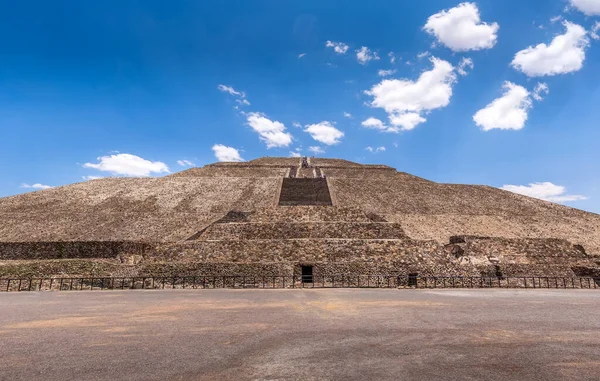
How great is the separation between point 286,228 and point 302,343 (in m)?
17.2

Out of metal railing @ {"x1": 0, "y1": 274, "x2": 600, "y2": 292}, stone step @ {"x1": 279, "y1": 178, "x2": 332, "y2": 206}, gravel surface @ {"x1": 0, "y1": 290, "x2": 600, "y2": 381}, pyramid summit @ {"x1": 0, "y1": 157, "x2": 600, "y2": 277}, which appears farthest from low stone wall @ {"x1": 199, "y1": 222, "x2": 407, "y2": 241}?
gravel surface @ {"x1": 0, "y1": 290, "x2": 600, "y2": 381}

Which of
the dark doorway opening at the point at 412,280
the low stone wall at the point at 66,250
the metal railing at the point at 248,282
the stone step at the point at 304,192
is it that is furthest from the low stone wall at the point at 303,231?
the stone step at the point at 304,192

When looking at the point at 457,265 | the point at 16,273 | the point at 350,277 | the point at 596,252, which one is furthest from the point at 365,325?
the point at 596,252

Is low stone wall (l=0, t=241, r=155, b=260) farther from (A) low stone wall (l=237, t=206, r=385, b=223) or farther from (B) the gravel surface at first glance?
(B) the gravel surface

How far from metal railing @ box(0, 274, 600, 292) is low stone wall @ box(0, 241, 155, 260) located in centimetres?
617

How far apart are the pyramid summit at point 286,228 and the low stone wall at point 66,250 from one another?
70 mm

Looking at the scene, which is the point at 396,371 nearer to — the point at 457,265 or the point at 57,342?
the point at 57,342

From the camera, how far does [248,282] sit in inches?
682

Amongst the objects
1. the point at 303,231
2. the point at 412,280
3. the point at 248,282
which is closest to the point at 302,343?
the point at 248,282

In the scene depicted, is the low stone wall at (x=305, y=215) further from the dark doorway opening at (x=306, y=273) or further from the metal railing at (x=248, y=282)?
the metal railing at (x=248, y=282)

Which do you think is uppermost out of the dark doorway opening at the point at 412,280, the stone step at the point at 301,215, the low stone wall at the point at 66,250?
the stone step at the point at 301,215

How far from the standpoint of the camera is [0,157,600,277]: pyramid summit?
1902cm

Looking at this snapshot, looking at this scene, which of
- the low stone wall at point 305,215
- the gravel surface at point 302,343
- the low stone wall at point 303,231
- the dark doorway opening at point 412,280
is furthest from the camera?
the low stone wall at point 305,215

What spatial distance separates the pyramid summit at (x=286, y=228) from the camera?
19.0 meters
